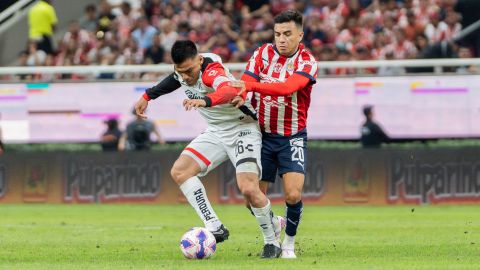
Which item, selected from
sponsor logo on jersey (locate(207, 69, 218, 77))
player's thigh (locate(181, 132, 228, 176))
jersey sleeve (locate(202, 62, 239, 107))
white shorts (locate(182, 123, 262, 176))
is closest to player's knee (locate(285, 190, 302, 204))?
white shorts (locate(182, 123, 262, 176))

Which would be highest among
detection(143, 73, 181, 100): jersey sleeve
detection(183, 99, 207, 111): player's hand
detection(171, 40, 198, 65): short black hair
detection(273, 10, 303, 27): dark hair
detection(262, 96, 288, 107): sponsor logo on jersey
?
detection(273, 10, 303, 27): dark hair

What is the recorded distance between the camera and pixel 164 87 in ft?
43.0

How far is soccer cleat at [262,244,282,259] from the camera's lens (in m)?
12.5

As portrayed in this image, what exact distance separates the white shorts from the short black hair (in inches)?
41.9

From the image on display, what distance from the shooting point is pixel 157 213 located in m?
21.2

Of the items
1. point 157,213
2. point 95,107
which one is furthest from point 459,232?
point 95,107

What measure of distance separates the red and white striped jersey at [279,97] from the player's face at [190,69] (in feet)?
1.72

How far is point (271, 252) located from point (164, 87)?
2092 mm

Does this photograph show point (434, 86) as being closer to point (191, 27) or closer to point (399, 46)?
point (399, 46)

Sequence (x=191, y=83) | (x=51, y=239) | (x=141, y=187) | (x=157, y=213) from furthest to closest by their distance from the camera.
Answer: (x=141, y=187), (x=157, y=213), (x=51, y=239), (x=191, y=83)

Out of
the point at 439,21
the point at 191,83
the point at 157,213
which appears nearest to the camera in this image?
the point at 191,83

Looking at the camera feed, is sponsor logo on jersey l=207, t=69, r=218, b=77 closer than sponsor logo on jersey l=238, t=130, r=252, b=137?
Yes

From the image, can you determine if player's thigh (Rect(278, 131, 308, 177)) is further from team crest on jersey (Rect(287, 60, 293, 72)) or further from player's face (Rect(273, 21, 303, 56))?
player's face (Rect(273, 21, 303, 56))

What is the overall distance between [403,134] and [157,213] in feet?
16.8
